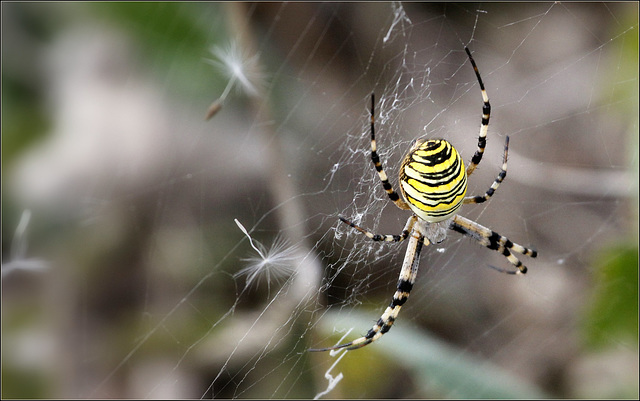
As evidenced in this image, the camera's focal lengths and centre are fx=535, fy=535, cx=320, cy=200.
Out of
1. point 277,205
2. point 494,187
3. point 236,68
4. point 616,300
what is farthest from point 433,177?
point 616,300

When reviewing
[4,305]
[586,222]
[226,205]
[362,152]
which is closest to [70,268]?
[4,305]

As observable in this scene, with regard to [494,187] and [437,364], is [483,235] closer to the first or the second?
[494,187]

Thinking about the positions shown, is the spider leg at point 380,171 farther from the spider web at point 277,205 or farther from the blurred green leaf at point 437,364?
the blurred green leaf at point 437,364

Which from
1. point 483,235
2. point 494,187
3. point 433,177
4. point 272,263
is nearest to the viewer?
point 433,177

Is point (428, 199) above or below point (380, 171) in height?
below

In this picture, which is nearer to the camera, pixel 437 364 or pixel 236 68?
pixel 437 364
